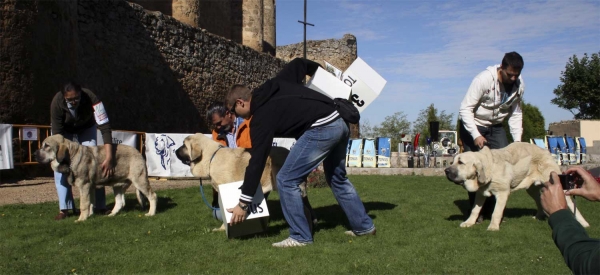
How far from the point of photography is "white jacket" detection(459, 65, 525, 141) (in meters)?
6.81

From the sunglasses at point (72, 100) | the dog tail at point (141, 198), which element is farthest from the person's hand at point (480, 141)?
the sunglasses at point (72, 100)

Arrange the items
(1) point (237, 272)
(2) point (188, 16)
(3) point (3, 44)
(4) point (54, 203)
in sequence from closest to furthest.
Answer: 1. (1) point (237, 272)
2. (4) point (54, 203)
3. (3) point (3, 44)
4. (2) point (188, 16)

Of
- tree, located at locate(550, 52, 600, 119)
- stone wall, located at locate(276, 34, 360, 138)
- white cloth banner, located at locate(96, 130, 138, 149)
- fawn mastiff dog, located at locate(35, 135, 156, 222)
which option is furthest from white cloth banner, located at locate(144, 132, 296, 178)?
tree, located at locate(550, 52, 600, 119)

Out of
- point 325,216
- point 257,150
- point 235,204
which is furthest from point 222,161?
point 325,216

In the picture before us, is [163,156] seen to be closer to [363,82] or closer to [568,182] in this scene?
[363,82]

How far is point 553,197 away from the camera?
2430 millimetres

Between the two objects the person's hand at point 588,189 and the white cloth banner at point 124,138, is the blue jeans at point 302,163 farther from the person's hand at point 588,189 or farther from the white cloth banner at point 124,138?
the white cloth banner at point 124,138

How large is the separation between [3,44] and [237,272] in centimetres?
1044

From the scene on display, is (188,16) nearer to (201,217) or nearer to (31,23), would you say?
(31,23)

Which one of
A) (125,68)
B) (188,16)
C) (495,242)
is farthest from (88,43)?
(495,242)

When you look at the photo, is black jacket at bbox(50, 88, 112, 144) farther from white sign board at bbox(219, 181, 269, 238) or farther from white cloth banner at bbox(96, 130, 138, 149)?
white cloth banner at bbox(96, 130, 138, 149)

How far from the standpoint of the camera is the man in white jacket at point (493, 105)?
6568 millimetres

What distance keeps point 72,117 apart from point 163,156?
8.08 meters

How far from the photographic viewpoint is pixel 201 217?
295 inches
